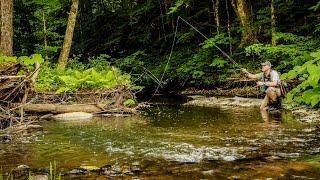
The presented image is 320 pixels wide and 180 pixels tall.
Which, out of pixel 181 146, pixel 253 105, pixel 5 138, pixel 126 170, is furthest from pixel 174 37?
pixel 126 170

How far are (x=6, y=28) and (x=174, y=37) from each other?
6514mm

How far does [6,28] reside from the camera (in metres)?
16.0

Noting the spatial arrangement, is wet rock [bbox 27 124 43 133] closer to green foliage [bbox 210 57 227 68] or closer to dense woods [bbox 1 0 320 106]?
dense woods [bbox 1 0 320 106]

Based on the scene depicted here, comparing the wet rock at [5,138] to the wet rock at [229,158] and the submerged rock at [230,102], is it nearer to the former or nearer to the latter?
the wet rock at [229,158]

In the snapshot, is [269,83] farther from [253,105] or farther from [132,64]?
[132,64]

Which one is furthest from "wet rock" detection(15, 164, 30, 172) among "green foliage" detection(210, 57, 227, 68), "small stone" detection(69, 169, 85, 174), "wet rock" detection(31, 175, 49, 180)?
A: "green foliage" detection(210, 57, 227, 68)

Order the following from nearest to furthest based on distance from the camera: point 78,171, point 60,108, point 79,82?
point 78,171 → point 60,108 → point 79,82

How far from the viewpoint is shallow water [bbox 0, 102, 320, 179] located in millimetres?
5795

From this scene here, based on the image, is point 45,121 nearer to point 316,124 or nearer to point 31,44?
point 316,124

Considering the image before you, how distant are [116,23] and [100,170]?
2404 centimetres

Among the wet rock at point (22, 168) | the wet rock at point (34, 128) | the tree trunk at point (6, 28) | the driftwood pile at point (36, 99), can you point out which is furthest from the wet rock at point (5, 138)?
the tree trunk at point (6, 28)

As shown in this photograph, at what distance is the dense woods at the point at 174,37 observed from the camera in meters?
15.9

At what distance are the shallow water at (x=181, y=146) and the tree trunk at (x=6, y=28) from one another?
6.16m

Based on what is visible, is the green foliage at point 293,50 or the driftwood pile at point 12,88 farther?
the green foliage at point 293,50
